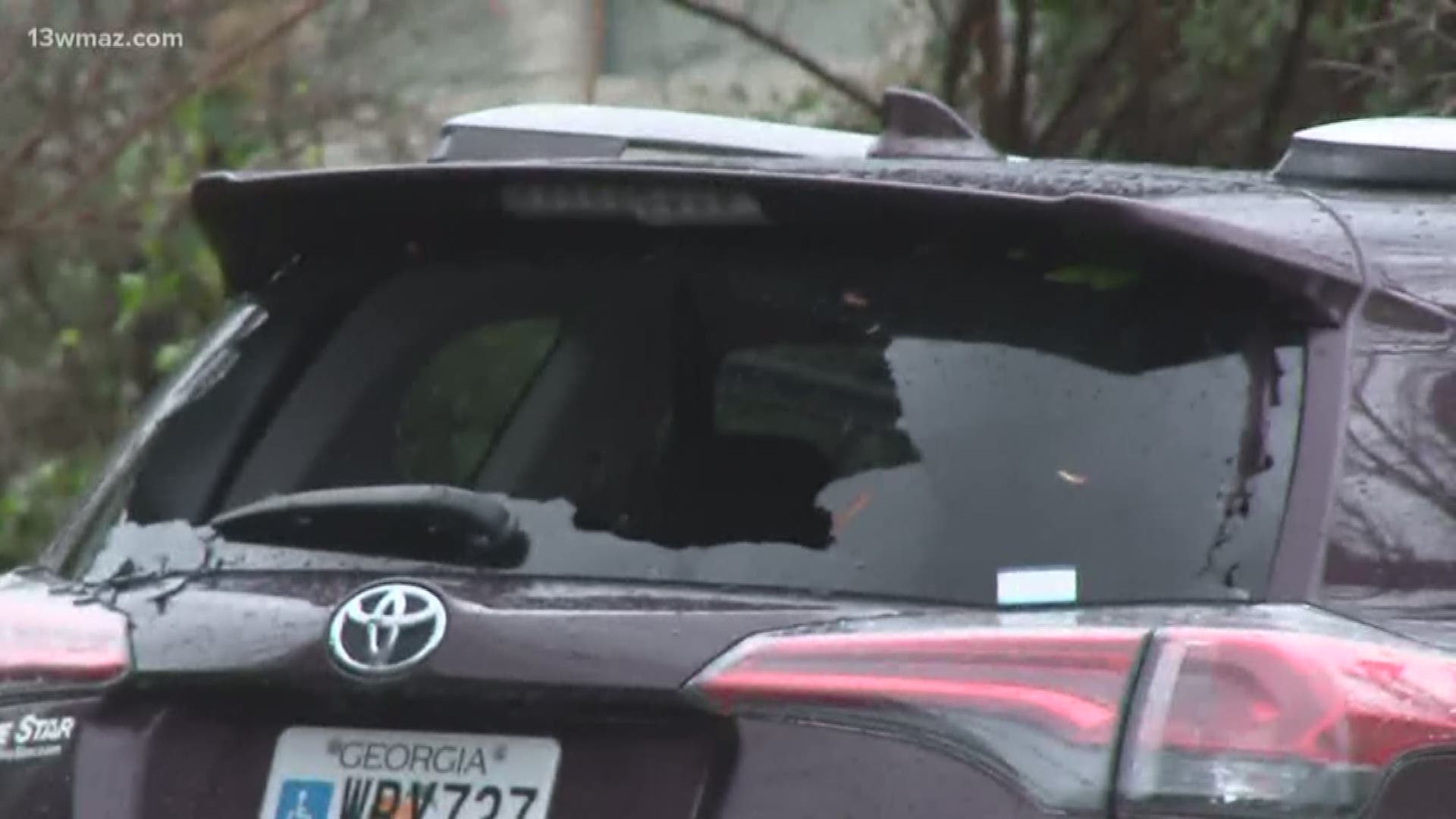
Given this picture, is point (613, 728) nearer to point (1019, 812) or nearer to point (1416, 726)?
point (1019, 812)

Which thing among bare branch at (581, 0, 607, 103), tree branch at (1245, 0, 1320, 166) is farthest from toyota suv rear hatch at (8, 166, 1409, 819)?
bare branch at (581, 0, 607, 103)

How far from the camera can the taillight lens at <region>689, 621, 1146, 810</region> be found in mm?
2998

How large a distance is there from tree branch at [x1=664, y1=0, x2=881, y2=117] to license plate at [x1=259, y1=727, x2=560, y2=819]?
6.29m

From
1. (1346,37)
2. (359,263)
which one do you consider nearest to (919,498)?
(359,263)

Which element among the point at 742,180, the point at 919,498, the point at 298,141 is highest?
the point at 742,180

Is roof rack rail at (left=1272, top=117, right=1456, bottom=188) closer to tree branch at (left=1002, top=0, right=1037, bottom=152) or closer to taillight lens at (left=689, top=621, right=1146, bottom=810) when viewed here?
taillight lens at (left=689, top=621, right=1146, bottom=810)

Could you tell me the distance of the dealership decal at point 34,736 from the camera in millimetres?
3574

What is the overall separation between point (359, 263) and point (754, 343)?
63 cm

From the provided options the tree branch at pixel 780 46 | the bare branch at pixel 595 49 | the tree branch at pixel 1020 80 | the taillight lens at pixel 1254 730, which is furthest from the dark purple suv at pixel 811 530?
the bare branch at pixel 595 49

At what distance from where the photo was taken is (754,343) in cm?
358

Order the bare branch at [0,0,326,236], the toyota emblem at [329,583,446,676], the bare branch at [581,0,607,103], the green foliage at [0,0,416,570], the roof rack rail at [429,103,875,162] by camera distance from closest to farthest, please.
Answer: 1. the toyota emblem at [329,583,446,676]
2. the roof rack rail at [429,103,875,162]
3. the bare branch at [0,0,326,236]
4. the green foliage at [0,0,416,570]
5. the bare branch at [581,0,607,103]

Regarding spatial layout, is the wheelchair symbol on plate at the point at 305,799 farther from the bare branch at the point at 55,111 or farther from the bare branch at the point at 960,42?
the bare branch at the point at 55,111

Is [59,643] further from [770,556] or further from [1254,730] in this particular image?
[1254,730]

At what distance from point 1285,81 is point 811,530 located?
6307 mm
